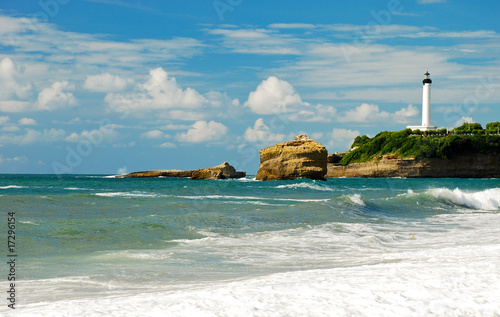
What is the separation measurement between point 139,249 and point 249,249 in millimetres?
2203

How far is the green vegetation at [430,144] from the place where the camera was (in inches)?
3221

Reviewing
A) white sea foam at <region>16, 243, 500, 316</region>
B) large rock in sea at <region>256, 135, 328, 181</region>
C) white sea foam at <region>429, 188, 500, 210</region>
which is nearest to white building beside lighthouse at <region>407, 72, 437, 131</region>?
large rock in sea at <region>256, 135, 328, 181</region>

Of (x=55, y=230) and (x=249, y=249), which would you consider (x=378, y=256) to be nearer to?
(x=249, y=249)

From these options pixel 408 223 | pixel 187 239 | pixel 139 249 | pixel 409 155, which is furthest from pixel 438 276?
pixel 409 155

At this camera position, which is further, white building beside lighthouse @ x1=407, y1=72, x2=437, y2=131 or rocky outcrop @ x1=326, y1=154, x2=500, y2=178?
white building beside lighthouse @ x1=407, y1=72, x2=437, y2=131

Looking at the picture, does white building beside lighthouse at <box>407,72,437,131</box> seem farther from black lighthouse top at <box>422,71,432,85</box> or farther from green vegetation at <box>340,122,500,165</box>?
green vegetation at <box>340,122,500,165</box>

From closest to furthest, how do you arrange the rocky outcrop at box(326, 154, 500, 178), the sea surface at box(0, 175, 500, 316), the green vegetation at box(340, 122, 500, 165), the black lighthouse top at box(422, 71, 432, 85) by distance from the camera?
the sea surface at box(0, 175, 500, 316) < the green vegetation at box(340, 122, 500, 165) < the rocky outcrop at box(326, 154, 500, 178) < the black lighthouse top at box(422, 71, 432, 85)

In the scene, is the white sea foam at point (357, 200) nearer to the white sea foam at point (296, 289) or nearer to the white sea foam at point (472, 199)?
the white sea foam at point (472, 199)

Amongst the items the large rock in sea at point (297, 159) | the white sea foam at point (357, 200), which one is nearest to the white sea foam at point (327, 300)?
the white sea foam at point (357, 200)

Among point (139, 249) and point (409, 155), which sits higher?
point (409, 155)

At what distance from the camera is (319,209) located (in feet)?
61.8

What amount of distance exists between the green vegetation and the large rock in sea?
3195 centimetres

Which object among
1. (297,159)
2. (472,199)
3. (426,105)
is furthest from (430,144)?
(472,199)

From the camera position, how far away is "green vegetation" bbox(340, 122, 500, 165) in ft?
268
